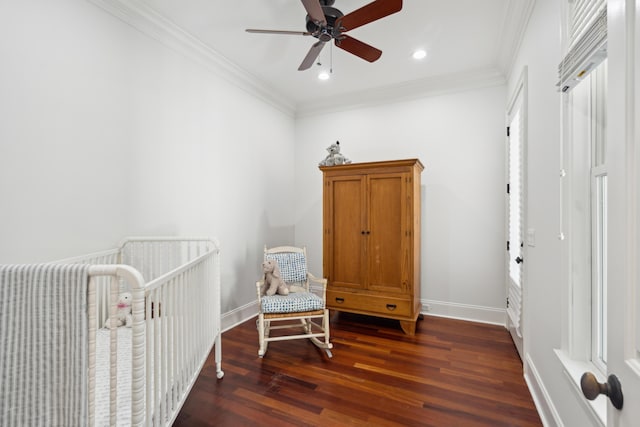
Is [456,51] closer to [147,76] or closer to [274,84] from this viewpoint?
[274,84]

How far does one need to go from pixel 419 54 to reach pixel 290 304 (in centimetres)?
260

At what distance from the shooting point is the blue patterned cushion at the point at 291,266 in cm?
293

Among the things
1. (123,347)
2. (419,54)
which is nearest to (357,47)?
(419,54)

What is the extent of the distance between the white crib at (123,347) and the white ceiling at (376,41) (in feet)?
6.32

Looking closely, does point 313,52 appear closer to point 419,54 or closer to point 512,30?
point 419,54

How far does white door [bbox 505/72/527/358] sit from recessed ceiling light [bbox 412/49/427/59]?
0.90 meters

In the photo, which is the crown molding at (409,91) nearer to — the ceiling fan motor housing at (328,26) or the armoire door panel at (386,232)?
the armoire door panel at (386,232)

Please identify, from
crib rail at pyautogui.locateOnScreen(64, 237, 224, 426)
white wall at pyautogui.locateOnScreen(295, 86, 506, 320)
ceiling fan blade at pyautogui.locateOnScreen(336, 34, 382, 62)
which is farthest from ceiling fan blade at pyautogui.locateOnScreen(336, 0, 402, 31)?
white wall at pyautogui.locateOnScreen(295, 86, 506, 320)

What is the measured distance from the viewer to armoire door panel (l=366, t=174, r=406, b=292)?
292cm

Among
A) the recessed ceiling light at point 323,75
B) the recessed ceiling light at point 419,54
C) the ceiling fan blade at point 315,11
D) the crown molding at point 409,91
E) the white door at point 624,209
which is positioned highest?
the recessed ceiling light at point 419,54

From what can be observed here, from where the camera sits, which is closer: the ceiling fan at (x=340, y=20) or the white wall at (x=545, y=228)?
the white wall at (x=545, y=228)

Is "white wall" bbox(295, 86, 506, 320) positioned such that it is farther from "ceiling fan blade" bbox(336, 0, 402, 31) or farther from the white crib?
the white crib

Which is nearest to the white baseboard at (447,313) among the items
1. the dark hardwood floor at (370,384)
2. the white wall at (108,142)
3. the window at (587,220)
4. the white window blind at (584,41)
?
the white wall at (108,142)

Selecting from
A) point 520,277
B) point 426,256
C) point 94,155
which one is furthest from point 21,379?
point 426,256
